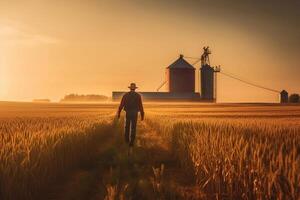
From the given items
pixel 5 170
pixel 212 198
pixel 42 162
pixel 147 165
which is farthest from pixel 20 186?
pixel 147 165

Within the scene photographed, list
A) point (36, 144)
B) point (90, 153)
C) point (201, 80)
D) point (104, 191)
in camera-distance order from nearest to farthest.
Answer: point (104, 191)
point (36, 144)
point (90, 153)
point (201, 80)

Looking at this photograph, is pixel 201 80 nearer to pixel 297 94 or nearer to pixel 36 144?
pixel 297 94

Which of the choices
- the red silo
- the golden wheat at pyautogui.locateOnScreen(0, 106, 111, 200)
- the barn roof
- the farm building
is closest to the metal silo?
the farm building

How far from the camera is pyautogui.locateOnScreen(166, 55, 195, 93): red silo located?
89.0 metres

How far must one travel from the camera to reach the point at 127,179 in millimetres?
8953

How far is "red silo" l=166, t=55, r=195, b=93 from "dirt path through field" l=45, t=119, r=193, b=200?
7562 cm

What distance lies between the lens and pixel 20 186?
6973 mm

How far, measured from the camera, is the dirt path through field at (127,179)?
24.5 ft

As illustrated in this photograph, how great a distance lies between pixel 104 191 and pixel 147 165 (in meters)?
3.15

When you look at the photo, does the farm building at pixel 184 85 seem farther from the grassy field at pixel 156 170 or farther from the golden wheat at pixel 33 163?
the golden wheat at pixel 33 163

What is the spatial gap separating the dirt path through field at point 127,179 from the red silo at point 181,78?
75.6 metres

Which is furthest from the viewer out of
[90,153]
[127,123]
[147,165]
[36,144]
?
[127,123]

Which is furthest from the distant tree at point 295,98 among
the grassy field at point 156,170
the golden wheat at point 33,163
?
the golden wheat at point 33,163

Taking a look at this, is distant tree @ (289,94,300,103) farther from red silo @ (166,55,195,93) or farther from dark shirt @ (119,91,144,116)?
dark shirt @ (119,91,144,116)
